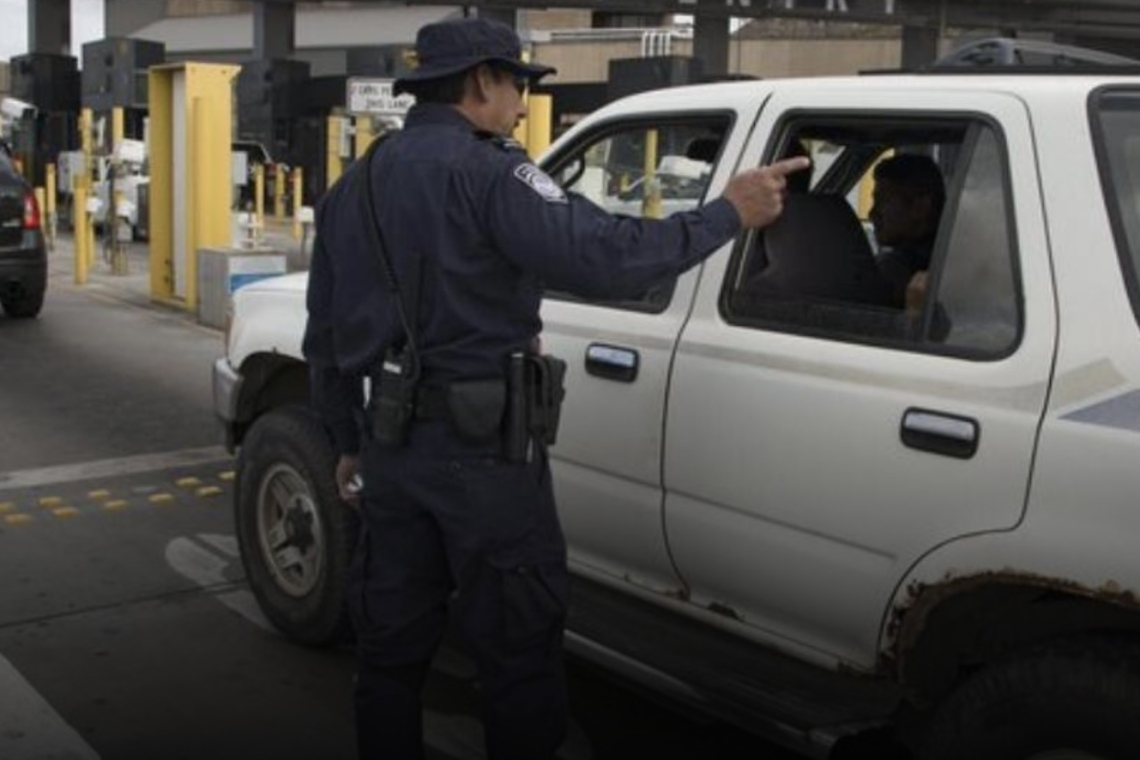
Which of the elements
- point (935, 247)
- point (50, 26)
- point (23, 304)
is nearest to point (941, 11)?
point (23, 304)

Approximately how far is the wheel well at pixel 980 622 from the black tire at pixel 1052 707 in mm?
90

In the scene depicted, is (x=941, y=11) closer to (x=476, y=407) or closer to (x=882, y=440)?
(x=882, y=440)

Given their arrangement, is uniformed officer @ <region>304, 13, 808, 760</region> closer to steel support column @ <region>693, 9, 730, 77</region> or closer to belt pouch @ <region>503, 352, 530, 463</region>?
belt pouch @ <region>503, 352, 530, 463</region>

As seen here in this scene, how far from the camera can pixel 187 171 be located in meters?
13.3

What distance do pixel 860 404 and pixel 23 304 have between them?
35.4 feet

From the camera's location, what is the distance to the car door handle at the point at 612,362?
3434mm

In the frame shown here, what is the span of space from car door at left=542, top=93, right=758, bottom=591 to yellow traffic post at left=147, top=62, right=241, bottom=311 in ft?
31.4

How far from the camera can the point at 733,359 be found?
3205 millimetres

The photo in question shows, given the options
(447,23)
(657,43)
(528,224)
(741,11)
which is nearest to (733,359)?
(528,224)

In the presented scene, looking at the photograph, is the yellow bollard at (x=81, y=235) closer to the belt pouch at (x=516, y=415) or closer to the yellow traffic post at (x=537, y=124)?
the yellow traffic post at (x=537, y=124)

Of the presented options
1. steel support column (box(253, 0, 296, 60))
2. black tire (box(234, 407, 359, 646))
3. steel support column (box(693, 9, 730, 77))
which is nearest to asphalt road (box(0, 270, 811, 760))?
black tire (box(234, 407, 359, 646))

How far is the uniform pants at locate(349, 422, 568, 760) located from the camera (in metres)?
2.90

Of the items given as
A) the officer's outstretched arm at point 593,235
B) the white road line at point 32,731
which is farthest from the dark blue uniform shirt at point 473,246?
the white road line at point 32,731

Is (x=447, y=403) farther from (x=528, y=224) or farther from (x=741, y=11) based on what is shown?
(x=741, y=11)
